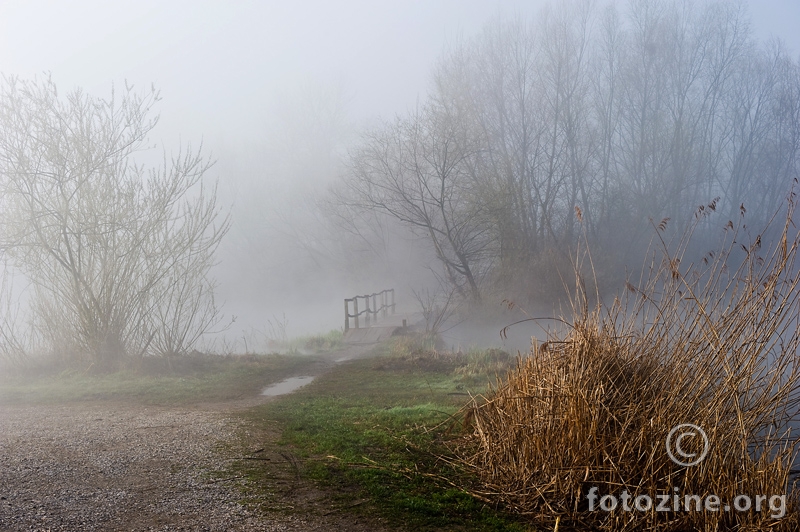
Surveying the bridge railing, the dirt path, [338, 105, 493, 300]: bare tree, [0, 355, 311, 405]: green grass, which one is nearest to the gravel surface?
the dirt path

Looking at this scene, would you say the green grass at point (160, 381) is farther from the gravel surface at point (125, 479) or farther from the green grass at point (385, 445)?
the gravel surface at point (125, 479)

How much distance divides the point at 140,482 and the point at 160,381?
672 centimetres

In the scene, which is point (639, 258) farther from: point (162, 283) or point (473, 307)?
point (162, 283)

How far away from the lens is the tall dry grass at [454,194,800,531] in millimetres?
4191

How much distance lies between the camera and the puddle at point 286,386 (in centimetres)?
1034

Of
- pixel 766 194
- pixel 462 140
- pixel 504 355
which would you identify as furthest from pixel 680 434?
pixel 766 194

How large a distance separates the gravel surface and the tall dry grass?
1373mm

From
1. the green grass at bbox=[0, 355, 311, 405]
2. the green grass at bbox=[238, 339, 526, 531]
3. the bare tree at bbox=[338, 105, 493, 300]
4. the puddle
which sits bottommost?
the green grass at bbox=[238, 339, 526, 531]

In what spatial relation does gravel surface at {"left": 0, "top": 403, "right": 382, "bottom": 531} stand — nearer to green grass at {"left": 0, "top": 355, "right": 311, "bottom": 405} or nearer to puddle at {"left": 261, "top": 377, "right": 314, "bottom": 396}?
green grass at {"left": 0, "top": 355, "right": 311, "bottom": 405}

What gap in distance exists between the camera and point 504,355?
12828 millimetres

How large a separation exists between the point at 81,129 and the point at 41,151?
0.85 meters

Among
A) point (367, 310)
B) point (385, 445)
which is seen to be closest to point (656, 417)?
point (385, 445)

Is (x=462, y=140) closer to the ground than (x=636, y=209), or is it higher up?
higher up

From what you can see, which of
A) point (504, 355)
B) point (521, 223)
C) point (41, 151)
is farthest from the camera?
point (521, 223)
